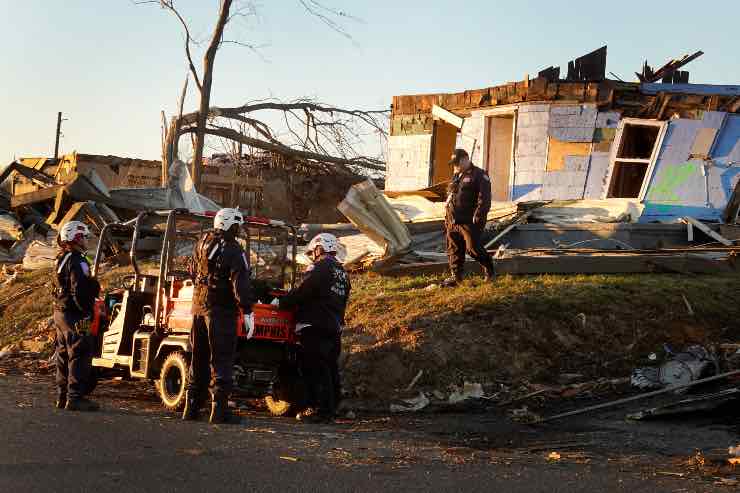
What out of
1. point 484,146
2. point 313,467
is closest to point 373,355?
point 313,467

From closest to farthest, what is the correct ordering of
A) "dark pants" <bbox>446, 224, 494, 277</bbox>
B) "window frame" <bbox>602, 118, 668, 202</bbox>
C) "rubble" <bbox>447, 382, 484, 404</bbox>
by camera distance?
"rubble" <bbox>447, 382, 484, 404</bbox> < "dark pants" <bbox>446, 224, 494, 277</bbox> < "window frame" <bbox>602, 118, 668, 202</bbox>

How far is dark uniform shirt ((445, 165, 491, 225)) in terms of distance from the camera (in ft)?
41.5

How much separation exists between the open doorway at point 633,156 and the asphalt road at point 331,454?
9793mm

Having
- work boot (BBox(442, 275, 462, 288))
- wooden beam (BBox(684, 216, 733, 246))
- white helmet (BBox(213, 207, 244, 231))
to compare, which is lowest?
work boot (BBox(442, 275, 462, 288))

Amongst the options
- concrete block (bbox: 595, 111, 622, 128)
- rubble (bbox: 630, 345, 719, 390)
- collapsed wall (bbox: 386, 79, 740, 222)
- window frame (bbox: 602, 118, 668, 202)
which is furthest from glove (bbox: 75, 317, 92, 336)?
concrete block (bbox: 595, 111, 622, 128)

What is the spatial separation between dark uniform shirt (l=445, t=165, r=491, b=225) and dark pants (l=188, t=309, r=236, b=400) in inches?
191

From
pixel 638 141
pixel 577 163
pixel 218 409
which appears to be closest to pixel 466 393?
pixel 218 409

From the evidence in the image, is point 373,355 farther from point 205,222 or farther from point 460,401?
point 205,222

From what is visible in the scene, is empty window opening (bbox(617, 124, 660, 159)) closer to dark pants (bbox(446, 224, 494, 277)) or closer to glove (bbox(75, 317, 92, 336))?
dark pants (bbox(446, 224, 494, 277))

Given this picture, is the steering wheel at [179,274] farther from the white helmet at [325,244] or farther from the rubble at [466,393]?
the rubble at [466,393]

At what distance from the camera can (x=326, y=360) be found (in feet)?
30.6

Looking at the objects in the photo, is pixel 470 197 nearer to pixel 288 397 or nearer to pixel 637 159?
pixel 288 397

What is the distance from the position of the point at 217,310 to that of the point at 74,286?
161 centimetres

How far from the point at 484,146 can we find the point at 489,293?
8258 mm
